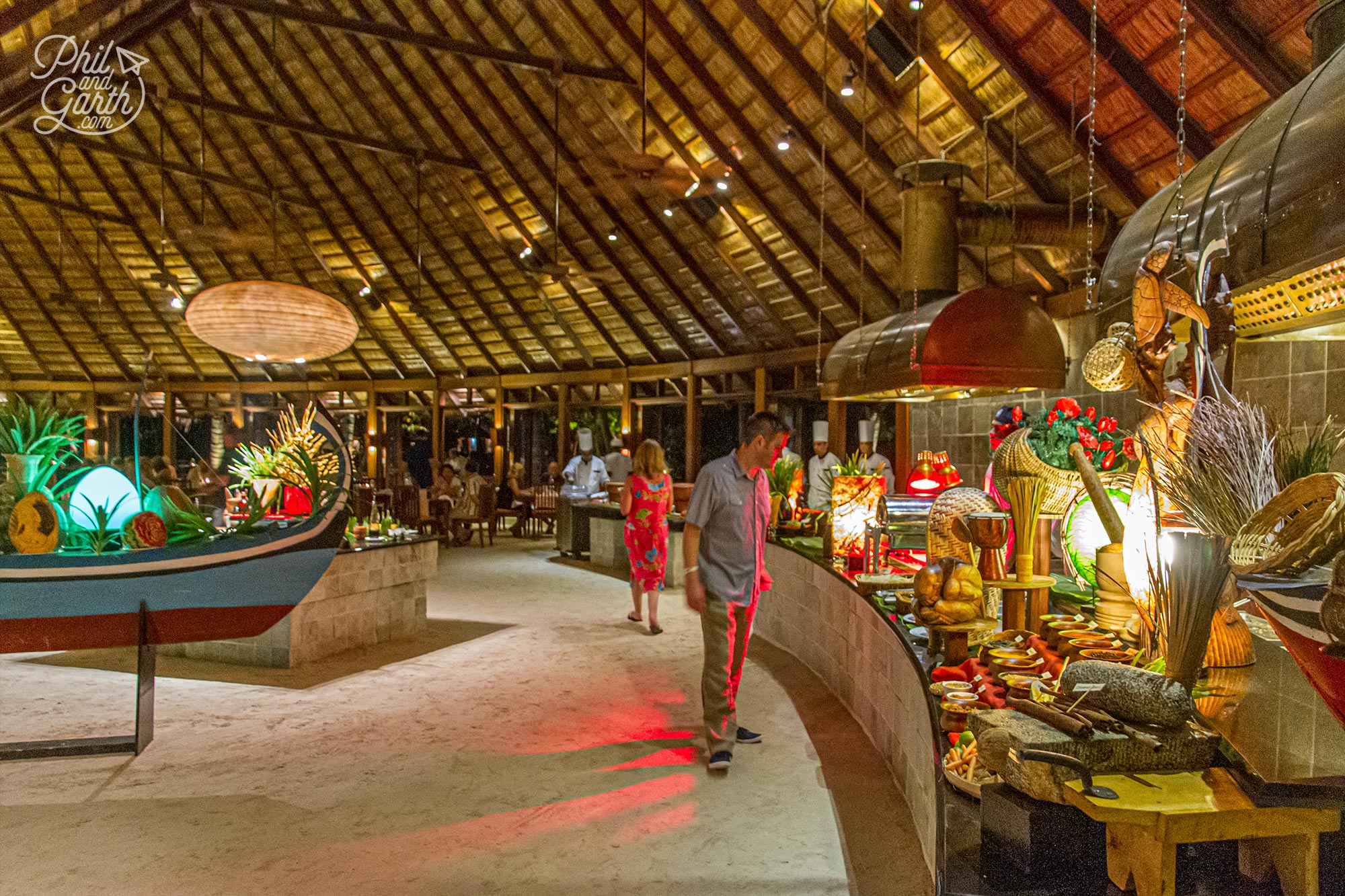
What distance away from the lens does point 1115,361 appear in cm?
236

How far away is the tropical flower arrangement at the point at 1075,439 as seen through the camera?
2830 mm

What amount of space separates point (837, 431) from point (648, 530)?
5.01m

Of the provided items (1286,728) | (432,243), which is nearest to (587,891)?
(1286,728)

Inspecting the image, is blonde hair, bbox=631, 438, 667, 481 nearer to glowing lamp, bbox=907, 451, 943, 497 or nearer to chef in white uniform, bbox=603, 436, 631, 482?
glowing lamp, bbox=907, 451, 943, 497

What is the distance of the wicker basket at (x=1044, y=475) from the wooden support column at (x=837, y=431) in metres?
8.14

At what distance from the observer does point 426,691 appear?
5062 mm

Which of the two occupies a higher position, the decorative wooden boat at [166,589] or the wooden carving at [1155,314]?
the wooden carving at [1155,314]

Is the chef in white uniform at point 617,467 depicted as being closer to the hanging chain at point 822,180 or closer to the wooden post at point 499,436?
the hanging chain at point 822,180

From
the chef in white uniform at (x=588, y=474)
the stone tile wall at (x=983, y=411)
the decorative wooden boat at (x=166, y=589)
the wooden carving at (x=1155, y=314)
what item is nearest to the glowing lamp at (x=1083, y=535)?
the wooden carving at (x=1155, y=314)

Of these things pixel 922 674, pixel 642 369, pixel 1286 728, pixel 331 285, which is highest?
pixel 331 285

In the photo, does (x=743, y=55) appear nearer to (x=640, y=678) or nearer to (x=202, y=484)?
(x=640, y=678)

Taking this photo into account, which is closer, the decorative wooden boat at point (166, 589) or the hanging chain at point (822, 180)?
the decorative wooden boat at point (166, 589)

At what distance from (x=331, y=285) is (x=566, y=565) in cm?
910

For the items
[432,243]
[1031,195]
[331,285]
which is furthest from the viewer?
[331,285]
